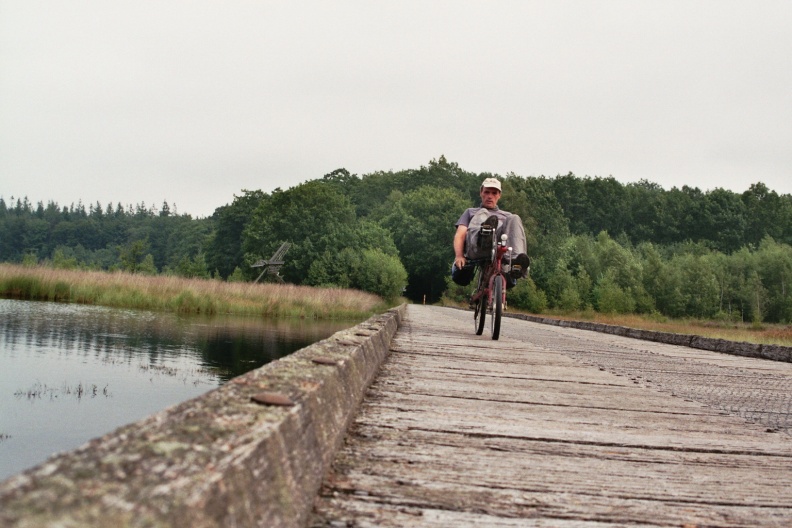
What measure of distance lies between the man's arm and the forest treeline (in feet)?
75.3

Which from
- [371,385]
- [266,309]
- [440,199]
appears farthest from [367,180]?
[371,385]

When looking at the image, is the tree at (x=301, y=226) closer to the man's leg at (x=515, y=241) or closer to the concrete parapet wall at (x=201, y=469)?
the man's leg at (x=515, y=241)

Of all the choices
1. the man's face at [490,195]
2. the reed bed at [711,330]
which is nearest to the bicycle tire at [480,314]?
the man's face at [490,195]

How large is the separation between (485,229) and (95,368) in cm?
666

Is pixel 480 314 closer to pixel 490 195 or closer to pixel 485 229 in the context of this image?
pixel 485 229

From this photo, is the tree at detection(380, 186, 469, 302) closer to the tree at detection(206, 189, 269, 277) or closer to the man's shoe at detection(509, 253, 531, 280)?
the tree at detection(206, 189, 269, 277)

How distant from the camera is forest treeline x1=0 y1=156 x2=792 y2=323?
5822cm

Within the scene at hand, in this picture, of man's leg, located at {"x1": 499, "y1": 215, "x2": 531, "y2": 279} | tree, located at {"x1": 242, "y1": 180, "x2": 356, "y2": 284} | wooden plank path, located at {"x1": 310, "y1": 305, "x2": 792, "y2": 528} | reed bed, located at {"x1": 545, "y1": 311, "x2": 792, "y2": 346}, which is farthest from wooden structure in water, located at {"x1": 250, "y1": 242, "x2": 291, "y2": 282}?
wooden plank path, located at {"x1": 310, "y1": 305, "x2": 792, "y2": 528}

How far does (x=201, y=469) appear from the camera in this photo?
0.87 m

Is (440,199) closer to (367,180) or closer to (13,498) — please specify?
(367,180)

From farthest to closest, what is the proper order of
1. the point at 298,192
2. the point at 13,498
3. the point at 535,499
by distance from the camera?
the point at 298,192 < the point at 535,499 < the point at 13,498

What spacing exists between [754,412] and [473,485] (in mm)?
2109

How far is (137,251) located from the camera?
66312 mm

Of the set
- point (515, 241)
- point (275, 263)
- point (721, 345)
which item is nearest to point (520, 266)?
point (515, 241)
